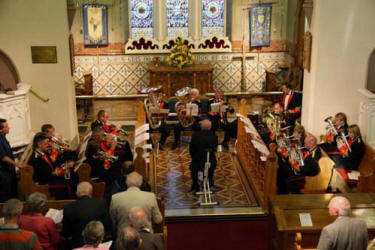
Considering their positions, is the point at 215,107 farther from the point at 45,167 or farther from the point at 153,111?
the point at 45,167

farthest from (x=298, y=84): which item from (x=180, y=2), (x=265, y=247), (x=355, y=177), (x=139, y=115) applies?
(x=265, y=247)

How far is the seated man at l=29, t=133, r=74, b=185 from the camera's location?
7.50 m

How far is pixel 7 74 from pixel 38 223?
6.48m

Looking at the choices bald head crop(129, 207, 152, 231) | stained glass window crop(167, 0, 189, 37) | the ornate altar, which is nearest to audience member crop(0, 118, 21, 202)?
bald head crop(129, 207, 152, 231)

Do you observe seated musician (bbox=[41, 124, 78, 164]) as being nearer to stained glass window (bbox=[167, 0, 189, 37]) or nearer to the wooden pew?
the wooden pew

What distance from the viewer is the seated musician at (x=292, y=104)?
11.2m

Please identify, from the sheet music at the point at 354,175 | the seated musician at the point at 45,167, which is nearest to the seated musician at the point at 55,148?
the seated musician at the point at 45,167

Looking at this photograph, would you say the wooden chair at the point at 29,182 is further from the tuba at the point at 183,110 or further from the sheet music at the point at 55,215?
the tuba at the point at 183,110

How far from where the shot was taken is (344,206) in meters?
5.04

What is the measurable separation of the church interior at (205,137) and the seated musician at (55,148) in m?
0.04

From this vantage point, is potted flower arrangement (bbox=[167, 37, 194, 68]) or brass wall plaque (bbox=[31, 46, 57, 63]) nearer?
brass wall plaque (bbox=[31, 46, 57, 63])

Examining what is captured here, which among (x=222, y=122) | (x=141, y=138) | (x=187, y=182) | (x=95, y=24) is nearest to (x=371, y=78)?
(x=222, y=122)

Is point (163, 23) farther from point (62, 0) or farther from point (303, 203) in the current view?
point (303, 203)

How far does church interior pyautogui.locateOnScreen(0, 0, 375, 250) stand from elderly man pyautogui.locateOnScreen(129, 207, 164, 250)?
0.28m
